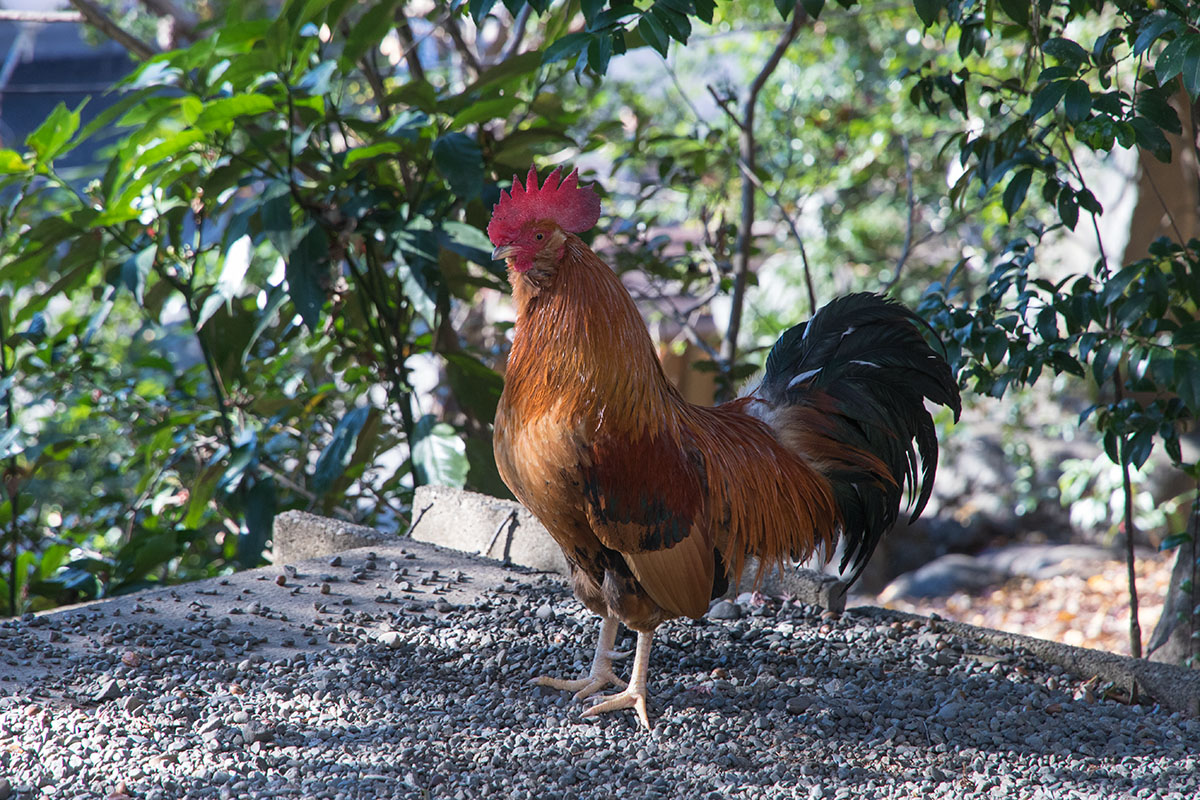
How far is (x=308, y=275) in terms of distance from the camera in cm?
387

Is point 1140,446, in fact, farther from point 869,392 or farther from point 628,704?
point 628,704

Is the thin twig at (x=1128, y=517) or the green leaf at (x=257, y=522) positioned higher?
the thin twig at (x=1128, y=517)

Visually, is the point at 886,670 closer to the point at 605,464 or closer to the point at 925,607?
the point at 605,464

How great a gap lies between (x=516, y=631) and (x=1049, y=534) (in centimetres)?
691

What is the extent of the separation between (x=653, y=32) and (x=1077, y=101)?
1083 mm

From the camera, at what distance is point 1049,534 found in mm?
8766

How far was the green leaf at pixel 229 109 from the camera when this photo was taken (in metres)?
3.70

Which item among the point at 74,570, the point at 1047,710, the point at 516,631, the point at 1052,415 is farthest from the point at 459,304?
the point at 1052,415

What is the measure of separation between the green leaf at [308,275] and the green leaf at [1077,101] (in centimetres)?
268

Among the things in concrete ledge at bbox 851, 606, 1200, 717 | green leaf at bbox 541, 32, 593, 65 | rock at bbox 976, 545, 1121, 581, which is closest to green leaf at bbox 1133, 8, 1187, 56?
green leaf at bbox 541, 32, 593, 65

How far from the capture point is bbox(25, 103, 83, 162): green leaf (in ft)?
12.8

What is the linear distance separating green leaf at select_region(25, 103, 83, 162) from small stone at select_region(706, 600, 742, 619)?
316 centimetres

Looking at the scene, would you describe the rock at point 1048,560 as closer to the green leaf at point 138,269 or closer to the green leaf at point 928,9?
the green leaf at point 928,9

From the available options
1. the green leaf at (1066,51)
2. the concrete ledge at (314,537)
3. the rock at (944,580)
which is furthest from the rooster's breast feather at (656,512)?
the rock at (944,580)
